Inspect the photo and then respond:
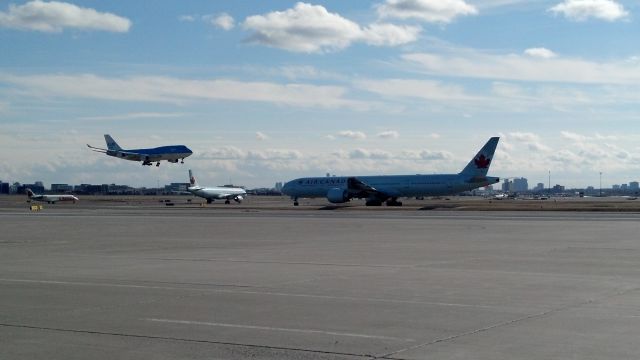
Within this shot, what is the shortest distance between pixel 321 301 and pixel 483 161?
255ft

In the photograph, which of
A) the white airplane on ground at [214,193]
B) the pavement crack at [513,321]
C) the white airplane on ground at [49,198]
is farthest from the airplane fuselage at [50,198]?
the pavement crack at [513,321]

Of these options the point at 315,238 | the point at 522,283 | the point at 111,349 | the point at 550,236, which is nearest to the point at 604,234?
the point at 550,236

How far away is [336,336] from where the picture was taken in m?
10.3

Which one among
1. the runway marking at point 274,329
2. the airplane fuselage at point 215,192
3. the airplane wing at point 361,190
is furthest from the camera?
the airplane fuselage at point 215,192

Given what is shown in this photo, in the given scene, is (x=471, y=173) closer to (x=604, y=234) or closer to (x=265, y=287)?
(x=604, y=234)

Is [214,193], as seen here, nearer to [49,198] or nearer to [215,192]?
[215,192]

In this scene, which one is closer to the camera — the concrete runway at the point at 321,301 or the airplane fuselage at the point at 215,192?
the concrete runway at the point at 321,301

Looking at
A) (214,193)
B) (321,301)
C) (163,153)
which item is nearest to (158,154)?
(163,153)

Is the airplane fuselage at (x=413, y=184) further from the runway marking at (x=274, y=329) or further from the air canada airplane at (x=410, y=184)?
the runway marking at (x=274, y=329)

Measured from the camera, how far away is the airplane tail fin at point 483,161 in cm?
8850

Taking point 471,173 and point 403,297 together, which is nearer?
point 403,297

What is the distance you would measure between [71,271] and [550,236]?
805 inches

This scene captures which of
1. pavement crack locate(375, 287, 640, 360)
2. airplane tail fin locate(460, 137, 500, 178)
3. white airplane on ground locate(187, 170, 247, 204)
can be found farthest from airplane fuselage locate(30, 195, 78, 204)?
pavement crack locate(375, 287, 640, 360)

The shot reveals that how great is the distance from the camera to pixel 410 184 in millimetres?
90500
